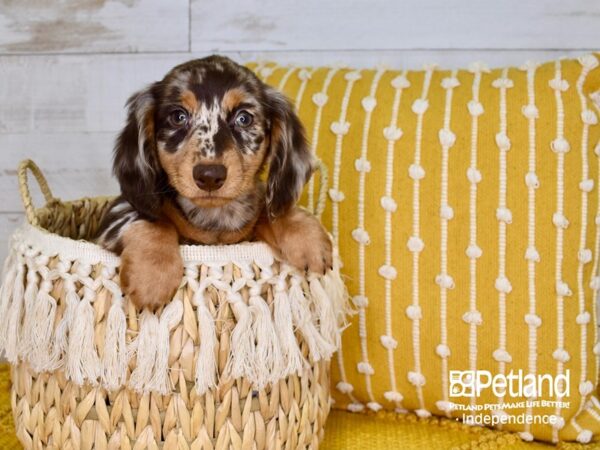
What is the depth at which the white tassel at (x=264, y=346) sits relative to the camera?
109 centimetres

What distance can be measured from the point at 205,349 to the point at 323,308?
0.82ft

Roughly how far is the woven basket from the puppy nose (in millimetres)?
114

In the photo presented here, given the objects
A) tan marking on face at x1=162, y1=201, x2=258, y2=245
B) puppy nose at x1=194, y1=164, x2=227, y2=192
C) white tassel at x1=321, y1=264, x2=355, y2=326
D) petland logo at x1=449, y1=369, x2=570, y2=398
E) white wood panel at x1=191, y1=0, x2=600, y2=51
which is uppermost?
white wood panel at x1=191, y1=0, x2=600, y2=51

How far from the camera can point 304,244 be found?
3.92 feet

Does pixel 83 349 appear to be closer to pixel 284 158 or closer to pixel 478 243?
pixel 284 158

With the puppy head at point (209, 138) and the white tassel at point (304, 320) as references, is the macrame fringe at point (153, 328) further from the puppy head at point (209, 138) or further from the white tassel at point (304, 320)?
the puppy head at point (209, 138)

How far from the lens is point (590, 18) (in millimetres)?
1918

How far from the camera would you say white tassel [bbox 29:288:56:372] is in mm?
1110

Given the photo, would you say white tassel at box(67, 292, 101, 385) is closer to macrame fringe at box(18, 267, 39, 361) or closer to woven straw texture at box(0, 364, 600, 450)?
macrame fringe at box(18, 267, 39, 361)

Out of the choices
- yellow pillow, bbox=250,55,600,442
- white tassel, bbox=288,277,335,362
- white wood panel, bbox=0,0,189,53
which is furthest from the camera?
white wood panel, bbox=0,0,189,53

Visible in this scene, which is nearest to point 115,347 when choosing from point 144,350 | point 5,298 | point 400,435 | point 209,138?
point 144,350

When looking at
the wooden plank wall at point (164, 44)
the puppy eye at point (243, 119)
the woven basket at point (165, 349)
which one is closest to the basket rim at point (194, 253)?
the woven basket at point (165, 349)

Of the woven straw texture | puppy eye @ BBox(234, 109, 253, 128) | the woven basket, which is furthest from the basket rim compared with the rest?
the woven straw texture

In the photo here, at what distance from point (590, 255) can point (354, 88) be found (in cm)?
64
